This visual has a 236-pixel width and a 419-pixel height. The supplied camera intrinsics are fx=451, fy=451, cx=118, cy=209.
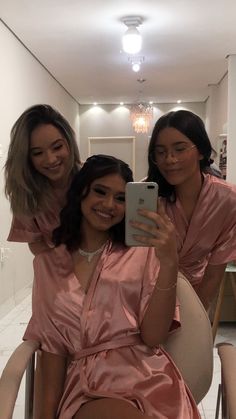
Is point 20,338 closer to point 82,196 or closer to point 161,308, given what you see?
point 82,196

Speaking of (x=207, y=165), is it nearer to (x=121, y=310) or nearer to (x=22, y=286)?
(x=121, y=310)

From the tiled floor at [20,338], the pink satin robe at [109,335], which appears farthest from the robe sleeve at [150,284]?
the tiled floor at [20,338]

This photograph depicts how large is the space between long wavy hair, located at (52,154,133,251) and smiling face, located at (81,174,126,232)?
2 cm

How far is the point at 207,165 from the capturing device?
5.22 ft

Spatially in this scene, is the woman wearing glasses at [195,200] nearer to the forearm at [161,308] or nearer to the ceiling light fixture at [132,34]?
the forearm at [161,308]

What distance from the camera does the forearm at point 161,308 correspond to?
1159 millimetres

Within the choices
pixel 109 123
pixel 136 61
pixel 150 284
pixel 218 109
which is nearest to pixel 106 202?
pixel 150 284

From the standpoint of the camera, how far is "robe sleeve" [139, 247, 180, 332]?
1.26 meters

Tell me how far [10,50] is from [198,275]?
3.40m

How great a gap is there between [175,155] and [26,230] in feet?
2.00

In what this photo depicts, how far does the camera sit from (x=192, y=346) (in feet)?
4.37

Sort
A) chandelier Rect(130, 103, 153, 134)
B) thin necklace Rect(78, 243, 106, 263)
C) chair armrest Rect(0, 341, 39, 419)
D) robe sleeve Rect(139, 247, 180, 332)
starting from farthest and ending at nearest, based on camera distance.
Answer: chandelier Rect(130, 103, 153, 134) → thin necklace Rect(78, 243, 106, 263) → robe sleeve Rect(139, 247, 180, 332) → chair armrest Rect(0, 341, 39, 419)

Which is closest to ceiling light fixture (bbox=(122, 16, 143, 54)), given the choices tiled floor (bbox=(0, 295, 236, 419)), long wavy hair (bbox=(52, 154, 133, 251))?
tiled floor (bbox=(0, 295, 236, 419))

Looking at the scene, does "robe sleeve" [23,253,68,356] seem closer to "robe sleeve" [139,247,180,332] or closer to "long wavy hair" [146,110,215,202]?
"robe sleeve" [139,247,180,332]
